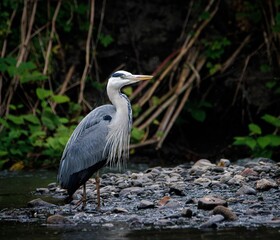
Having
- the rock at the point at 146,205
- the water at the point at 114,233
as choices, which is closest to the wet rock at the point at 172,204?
the rock at the point at 146,205

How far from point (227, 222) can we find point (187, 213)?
1.32ft

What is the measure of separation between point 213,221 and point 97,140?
7.30ft

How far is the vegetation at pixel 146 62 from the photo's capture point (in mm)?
12117

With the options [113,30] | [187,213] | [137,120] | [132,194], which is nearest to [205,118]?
[137,120]

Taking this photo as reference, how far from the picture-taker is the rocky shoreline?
5.82 meters

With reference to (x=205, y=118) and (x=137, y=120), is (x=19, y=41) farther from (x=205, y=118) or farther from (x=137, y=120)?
(x=205, y=118)

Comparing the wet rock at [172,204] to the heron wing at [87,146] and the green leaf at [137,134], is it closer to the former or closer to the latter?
the heron wing at [87,146]

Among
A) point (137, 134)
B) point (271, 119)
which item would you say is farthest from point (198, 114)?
point (271, 119)

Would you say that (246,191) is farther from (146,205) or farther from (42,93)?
(42,93)

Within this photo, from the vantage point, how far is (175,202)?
6.63 metres

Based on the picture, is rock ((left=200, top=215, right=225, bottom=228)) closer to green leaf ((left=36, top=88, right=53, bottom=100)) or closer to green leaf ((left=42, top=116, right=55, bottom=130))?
green leaf ((left=42, top=116, right=55, bottom=130))

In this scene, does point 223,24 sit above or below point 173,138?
above

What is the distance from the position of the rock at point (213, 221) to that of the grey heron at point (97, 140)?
1.97 meters

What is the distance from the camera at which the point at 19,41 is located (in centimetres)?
1313
